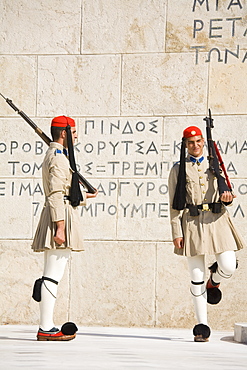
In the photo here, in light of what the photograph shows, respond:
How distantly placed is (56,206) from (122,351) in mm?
1404

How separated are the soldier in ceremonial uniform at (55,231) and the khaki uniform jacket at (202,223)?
2.98ft

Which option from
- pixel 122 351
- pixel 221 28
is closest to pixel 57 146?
pixel 122 351

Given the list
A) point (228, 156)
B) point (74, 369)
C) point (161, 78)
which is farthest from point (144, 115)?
point (74, 369)

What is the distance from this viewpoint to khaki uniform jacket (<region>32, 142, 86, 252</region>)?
22.9ft

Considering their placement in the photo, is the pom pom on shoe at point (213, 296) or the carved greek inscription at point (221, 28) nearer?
the pom pom on shoe at point (213, 296)

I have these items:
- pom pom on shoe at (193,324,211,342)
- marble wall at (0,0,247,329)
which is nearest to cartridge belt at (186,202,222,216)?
pom pom on shoe at (193,324,211,342)

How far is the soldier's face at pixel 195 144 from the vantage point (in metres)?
7.37

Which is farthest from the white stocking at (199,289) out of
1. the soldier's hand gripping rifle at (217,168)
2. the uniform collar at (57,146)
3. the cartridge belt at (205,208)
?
the uniform collar at (57,146)

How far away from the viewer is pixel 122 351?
623 cm

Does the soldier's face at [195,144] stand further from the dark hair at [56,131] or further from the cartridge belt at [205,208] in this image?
the dark hair at [56,131]

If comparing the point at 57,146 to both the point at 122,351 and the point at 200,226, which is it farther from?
the point at 122,351

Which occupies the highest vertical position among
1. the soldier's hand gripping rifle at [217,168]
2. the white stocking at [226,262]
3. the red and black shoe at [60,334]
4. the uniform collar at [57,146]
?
the uniform collar at [57,146]

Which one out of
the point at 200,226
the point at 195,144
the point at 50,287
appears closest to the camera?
the point at 50,287

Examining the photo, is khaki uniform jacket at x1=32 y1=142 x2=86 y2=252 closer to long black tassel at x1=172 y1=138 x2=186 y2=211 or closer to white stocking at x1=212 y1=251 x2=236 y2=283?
long black tassel at x1=172 y1=138 x2=186 y2=211
